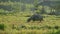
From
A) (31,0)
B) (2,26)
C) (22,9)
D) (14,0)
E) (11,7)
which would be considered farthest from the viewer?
(31,0)

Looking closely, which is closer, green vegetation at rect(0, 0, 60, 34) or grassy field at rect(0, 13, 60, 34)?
grassy field at rect(0, 13, 60, 34)

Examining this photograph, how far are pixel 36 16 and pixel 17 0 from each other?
100 metres

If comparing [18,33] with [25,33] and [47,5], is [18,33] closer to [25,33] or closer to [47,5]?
[25,33]

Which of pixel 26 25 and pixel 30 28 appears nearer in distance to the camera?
pixel 30 28

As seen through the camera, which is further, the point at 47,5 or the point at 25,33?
the point at 47,5

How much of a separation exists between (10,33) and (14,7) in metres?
99.2

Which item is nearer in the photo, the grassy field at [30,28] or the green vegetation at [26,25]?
the grassy field at [30,28]

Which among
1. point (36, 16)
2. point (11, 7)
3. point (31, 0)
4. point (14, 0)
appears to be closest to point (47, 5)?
point (11, 7)

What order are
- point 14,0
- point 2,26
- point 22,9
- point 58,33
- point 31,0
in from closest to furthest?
point 58,33, point 2,26, point 22,9, point 14,0, point 31,0

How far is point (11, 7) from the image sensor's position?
392 ft

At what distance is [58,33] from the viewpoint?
23734 millimetres

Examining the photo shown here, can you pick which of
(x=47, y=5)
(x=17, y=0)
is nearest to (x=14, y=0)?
(x=17, y=0)

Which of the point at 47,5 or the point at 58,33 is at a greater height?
the point at 58,33

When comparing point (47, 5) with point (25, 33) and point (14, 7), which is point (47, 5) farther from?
point (25, 33)
